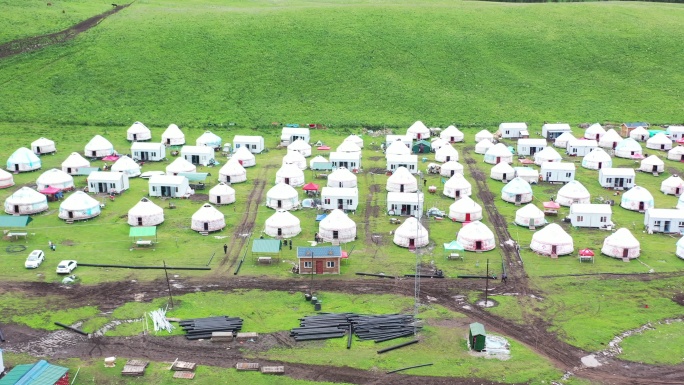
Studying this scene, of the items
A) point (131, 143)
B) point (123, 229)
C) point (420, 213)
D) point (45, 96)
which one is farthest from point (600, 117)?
point (45, 96)

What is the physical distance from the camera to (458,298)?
64812 millimetres

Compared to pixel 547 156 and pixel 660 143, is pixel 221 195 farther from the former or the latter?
pixel 660 143

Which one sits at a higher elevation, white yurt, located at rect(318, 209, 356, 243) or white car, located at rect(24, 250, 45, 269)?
white yurt, located at rect(318, 209, 356, 243)

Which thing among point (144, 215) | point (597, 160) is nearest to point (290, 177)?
point (144, 215)

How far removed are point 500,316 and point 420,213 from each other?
81.2 ft

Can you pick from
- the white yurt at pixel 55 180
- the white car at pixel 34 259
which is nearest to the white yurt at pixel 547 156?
the white yurt at pixel 55 180

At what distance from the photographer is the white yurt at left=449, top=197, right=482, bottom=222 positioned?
85.6 metres

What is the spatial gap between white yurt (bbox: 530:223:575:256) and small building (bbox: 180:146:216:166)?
53.2m

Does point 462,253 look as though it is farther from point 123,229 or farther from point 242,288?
point 123,229

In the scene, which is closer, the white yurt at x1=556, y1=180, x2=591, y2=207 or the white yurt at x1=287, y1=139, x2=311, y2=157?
the white yurt at x1=556, y1=180, x2=591, y2=207

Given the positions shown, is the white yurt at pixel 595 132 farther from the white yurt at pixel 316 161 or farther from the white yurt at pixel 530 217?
the white yurt at pixel 316 161

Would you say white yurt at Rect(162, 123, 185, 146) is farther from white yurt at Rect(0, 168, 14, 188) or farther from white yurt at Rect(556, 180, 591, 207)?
white yurt at Rect(556, 180, 591, 207)

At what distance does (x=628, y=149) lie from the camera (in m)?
117

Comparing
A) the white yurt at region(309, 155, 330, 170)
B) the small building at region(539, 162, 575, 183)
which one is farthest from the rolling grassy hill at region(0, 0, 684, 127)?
the small building at region(539, 162, 575, 183)
